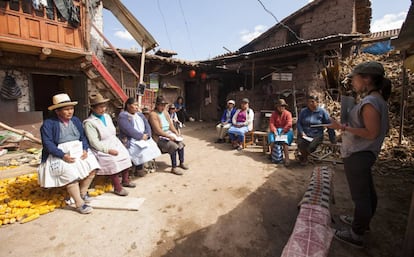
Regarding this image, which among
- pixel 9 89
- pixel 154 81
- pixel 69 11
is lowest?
pixel 9 89

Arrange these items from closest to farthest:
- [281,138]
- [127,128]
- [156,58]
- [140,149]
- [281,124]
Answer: [127,128] < [140,149] < [281,138] < [281,124] < [156,58]

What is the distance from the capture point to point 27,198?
317cm

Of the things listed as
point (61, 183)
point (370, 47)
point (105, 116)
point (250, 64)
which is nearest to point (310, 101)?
point (105, 116)

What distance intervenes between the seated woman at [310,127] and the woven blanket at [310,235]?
2.89 meters

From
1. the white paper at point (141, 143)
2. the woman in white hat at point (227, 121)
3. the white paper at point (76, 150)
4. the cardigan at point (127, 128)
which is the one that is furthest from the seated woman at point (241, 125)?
the white paper at point (76, 150)

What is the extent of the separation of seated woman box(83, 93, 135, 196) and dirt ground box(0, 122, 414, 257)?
53 centimetres

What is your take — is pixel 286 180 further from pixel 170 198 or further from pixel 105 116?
pixel 105 116

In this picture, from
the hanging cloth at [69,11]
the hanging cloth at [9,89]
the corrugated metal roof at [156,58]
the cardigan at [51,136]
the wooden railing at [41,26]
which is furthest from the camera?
the corrugated metal roof at [156,58]

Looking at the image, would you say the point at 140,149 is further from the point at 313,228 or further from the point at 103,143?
the point at 313,228

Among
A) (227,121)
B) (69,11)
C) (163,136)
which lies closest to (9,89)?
(69,11)

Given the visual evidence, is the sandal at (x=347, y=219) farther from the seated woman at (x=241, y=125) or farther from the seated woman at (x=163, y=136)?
the seated woman at (x=241, y=125)

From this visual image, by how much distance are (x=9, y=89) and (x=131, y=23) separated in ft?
14.5

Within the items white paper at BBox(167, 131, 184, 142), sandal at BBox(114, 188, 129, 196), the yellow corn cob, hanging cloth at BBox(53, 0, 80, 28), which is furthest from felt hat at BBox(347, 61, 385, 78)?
hanging cloth at BBox(53, 0, 80, 28)

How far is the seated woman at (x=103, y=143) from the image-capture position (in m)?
3.34
